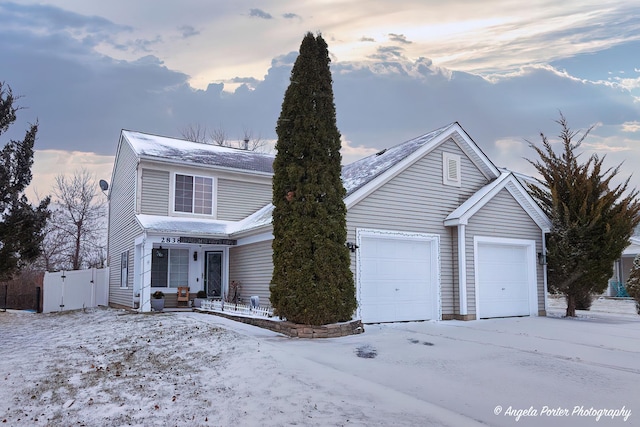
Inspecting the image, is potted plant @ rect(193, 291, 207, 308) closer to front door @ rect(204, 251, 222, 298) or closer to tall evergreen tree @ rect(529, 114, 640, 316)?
front door @ rect(204, 251, 222, 298)

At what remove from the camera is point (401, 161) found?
12570mm

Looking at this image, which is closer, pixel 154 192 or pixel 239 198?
pixel 154 192

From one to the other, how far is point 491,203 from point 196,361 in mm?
9827

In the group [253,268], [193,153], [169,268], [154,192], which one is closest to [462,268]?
[253,268]

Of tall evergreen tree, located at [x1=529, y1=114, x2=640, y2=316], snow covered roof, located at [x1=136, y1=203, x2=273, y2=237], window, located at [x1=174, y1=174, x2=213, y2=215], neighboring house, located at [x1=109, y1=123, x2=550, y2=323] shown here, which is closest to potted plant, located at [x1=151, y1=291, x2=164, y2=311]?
neighboring house, located at [x1=109, y1=123, x2=550, y2=323]

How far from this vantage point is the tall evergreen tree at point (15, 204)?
15.7 m

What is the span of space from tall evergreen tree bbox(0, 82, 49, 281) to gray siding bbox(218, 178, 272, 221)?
6.83 metres

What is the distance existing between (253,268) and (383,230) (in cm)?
462

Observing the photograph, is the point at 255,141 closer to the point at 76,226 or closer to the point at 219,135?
the point at 219,135

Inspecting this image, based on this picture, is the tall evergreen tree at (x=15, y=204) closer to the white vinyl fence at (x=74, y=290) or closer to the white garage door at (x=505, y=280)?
the white vinyl fence at (x=74, y=290)

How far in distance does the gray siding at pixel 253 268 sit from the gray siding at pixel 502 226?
5605 mm

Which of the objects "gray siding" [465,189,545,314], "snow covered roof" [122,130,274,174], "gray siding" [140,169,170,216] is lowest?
"gray siding" [465,189,545,314]

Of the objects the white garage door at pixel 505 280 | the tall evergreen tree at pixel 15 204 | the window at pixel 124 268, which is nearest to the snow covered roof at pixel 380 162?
the white garage door at pixel 505 280

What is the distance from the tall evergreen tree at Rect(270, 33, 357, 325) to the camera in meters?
9.91
